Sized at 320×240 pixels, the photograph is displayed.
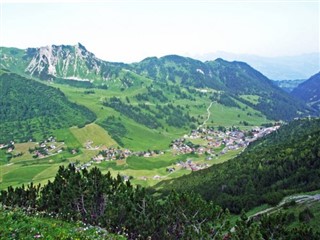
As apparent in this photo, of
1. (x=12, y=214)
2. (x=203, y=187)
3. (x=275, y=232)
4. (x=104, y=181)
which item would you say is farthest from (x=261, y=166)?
(x=12, y=214)

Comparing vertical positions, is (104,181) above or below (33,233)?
below

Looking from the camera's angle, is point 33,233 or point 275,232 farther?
point 275,232

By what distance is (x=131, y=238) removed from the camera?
4141 cm

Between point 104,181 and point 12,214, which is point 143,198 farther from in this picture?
point 12,214

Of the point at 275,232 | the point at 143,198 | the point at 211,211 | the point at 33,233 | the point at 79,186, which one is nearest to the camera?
the point at 33,233

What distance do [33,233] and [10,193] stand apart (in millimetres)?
37334

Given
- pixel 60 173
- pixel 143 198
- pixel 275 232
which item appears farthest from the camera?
pixel 60 173

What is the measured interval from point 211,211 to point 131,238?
10178 mm

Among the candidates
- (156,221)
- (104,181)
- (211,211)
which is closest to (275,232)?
(211,211)

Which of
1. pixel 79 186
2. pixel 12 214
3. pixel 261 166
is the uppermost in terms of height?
pixel 12 214

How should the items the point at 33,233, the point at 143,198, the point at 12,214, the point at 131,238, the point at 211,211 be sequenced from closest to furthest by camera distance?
the point at 33,233 < the point at 12,214 < the point at 211,211 < the point at 131,238 < the point at 143,198

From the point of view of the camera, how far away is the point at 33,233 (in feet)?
71.2

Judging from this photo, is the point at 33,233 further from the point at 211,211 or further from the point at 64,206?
the point at 64,206

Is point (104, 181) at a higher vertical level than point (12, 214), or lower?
lower
